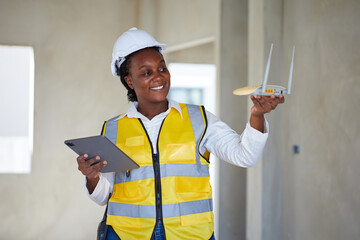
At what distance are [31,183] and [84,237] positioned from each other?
95 centimetres

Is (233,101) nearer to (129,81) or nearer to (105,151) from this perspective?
(129,81)

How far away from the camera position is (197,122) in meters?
1.82

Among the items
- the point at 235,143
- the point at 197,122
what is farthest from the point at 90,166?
the point at 235,143

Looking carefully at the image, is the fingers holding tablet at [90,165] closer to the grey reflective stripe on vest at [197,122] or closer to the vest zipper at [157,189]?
the vest zipper at [157,189]

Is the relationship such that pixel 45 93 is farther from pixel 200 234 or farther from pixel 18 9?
pixel 200 234

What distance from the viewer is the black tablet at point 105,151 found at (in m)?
1.62

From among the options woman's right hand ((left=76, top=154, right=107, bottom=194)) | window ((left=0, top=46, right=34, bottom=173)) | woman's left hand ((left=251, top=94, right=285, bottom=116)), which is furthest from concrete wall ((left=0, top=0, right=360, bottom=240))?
woman's right hand ((left=76, top=154, right=107, bottom=194))

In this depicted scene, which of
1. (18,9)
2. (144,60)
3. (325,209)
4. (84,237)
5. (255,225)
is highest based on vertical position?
(18,9)

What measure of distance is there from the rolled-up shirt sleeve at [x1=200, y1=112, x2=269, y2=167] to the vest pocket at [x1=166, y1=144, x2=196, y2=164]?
6cm

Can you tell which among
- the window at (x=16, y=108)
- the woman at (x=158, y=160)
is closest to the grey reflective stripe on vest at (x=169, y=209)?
the woman at (x=158, y=160)

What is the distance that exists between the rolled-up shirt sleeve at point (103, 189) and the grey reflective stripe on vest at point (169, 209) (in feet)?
0.43

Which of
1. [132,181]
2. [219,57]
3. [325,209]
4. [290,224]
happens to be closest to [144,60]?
[132,181]

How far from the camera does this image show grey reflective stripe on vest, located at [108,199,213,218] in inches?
68.0

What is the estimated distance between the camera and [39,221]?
5.48m
